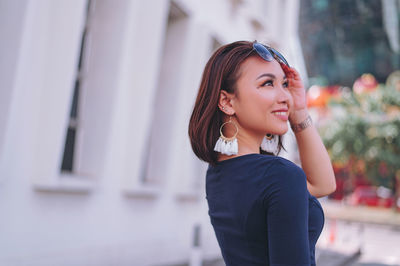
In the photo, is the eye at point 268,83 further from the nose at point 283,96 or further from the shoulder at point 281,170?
the shoulder at point 281,170

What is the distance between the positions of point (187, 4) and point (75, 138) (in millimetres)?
3578

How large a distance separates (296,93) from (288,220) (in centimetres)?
67

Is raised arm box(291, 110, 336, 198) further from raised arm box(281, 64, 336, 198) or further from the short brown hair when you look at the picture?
the short brown hair

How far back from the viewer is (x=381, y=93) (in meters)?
30.8

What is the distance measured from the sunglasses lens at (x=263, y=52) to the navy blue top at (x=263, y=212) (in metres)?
0.35

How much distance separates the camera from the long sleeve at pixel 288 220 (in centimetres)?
136

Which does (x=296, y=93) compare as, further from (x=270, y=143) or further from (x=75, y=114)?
(x=75, y=114)

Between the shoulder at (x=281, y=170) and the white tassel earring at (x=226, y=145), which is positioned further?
the white tassel earring at (x=226, y=145)

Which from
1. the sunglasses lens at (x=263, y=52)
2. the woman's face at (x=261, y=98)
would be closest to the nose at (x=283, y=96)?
the woman's face at (x=261, y=98)

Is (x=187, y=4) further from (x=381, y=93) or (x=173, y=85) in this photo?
(x=381, y=93)

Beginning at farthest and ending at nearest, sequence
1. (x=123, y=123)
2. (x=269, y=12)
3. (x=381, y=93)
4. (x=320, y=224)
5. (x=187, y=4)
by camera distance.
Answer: (x=381, y=93) → (x=269, y=12) → (x=187, y=4) → (x=123, y=123) → (x=320, y=224)

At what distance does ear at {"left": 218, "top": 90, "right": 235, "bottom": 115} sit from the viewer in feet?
5.47

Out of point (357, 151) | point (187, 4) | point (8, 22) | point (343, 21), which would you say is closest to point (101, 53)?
point (8, 22)

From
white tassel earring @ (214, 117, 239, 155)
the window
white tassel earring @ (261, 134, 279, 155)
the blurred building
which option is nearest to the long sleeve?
white tassel earring @ (214, 117, 239, 155)
